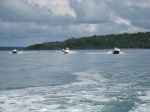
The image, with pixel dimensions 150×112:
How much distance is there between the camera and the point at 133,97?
2273 cm

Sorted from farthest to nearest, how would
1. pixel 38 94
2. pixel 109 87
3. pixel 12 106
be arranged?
1. pixel 109 87
2. pixel 38 94
3. pixel 12 106

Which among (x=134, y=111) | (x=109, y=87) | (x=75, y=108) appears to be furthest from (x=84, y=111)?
(x=109, y=87)

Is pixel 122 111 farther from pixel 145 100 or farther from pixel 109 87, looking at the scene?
pixel 109 87

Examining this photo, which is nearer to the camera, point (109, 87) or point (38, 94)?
point (38, 94)

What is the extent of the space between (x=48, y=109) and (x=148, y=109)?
177 inches

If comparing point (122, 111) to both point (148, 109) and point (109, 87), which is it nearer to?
point (148, 109)

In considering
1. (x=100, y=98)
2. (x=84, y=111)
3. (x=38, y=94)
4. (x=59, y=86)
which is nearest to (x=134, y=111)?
(x=84, y=111)

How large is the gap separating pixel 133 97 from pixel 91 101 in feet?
8.62

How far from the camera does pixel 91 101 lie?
844 inches

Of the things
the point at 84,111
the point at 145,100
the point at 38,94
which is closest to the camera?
the point at 84,111

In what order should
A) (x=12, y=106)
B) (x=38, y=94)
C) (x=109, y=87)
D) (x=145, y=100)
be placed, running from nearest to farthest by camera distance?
(x=12, y=106) < (x=145, y=100) < (x=38, y=94) < (x=109, y=87)

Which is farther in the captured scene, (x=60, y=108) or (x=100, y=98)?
(x=100, y=98)

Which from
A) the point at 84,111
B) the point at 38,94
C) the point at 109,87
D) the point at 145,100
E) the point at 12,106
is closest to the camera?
the point at 84,111

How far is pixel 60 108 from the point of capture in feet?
64.7
